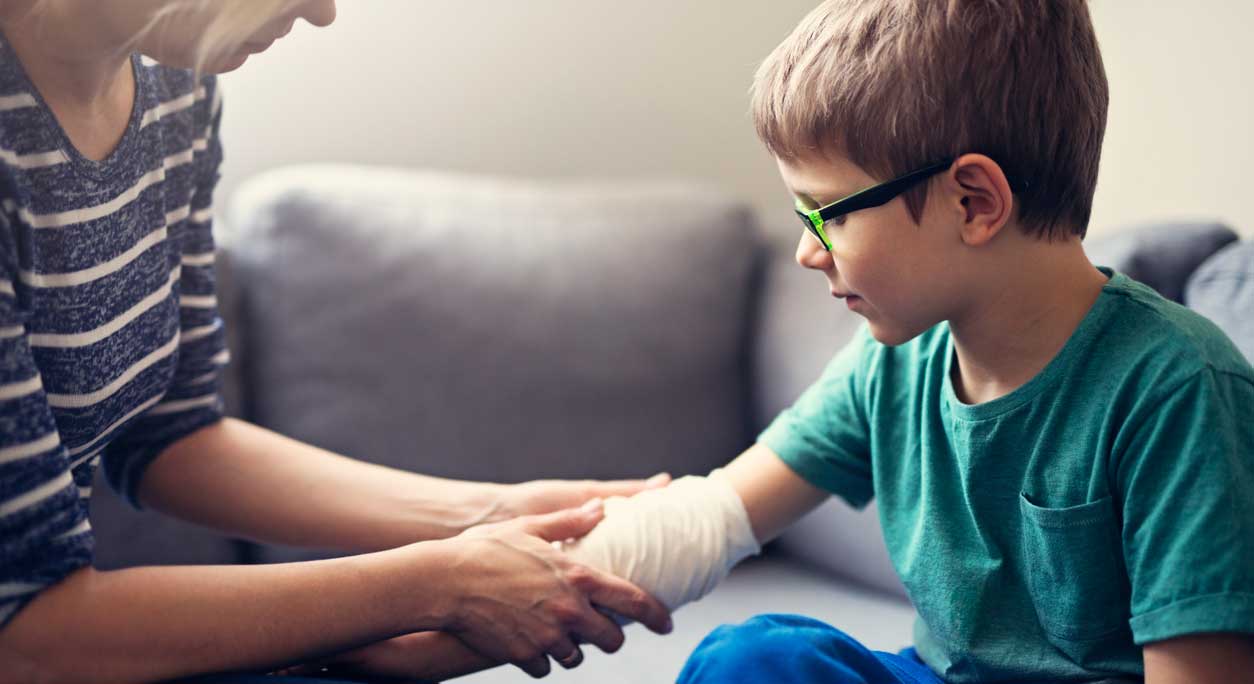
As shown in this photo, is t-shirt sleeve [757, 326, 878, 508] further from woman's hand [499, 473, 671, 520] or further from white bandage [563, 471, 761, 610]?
woman's hand [499, 473, 671, 520]

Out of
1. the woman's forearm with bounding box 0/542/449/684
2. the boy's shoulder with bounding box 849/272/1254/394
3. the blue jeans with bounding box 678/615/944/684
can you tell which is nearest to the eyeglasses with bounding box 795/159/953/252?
the boy's shoulder with bounding box 849/272/1254/394

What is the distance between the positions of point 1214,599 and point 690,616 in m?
0.74

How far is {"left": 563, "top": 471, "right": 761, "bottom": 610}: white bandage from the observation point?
1.02 metres

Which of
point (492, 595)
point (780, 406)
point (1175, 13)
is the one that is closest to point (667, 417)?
point (780, 406)

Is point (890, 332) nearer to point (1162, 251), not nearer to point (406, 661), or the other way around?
point (406, 661)

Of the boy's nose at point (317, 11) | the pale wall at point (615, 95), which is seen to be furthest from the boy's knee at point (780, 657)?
the pale wall at point (615, 95)

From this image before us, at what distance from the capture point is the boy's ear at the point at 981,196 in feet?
2.64

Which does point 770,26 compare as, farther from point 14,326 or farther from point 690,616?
point 14,326

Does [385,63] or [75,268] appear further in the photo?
[385,63]

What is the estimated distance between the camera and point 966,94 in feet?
2.62

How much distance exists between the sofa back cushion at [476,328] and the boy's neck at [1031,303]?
27.7 inches

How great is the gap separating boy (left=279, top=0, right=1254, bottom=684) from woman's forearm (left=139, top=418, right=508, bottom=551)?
223mm

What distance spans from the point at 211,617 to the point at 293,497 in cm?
29

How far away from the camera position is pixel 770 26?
1.85 m
